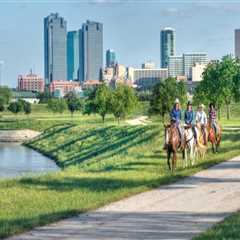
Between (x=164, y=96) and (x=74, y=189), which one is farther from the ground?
(x=164, y=96)

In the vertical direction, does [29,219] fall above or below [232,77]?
below

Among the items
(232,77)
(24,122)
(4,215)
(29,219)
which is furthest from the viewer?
(24,122)

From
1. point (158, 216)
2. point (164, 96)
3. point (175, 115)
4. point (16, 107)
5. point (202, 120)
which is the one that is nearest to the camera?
point (158, 216)

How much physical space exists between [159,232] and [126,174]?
10341 millimetres

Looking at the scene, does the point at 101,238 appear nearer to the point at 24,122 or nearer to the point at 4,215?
the point at 4,215

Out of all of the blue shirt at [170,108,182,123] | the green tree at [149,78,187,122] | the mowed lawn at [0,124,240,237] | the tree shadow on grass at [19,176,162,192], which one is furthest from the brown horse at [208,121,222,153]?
the green tree at [149,78,187,122]

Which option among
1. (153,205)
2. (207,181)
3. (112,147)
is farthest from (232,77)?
(153,205)

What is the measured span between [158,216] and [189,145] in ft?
40.4

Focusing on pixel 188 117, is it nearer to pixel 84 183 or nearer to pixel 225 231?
pixel 84 183

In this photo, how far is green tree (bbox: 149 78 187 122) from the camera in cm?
8825

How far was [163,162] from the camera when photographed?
28047 millimetres

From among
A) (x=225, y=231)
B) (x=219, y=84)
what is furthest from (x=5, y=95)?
(x=225, y=231)

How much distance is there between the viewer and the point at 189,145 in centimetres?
2695

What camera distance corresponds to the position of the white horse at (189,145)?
2677 centimetres
